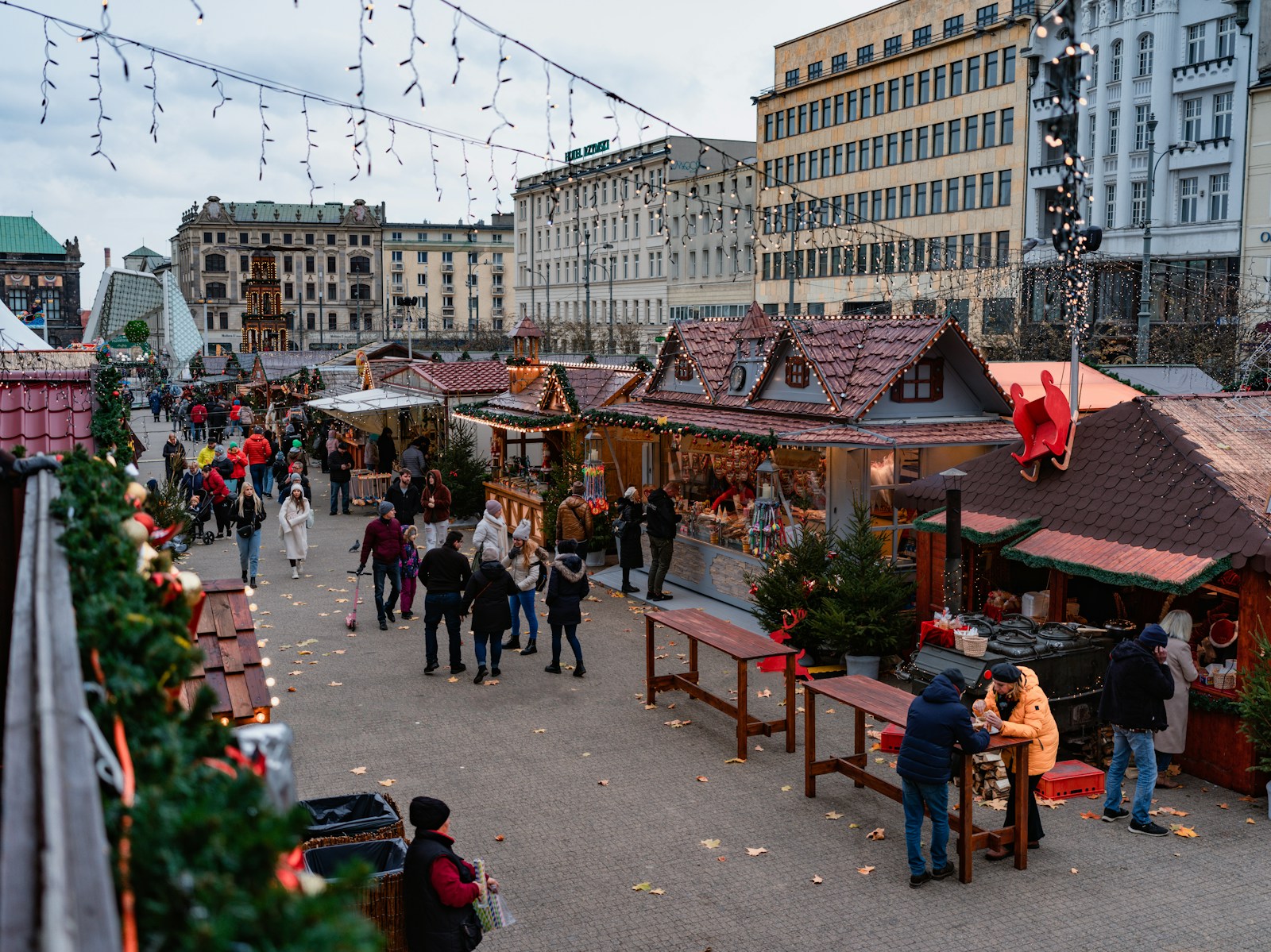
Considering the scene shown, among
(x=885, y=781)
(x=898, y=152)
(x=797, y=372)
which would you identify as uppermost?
(x=898, y=152)

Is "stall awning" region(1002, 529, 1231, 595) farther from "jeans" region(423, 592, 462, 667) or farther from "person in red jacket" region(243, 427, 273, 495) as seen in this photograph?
"person in red jacket" region(243, 427, 273, 495)

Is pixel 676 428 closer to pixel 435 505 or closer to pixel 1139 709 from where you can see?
pixel 435 505

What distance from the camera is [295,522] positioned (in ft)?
62.6

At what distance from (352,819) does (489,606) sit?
18.8 ft

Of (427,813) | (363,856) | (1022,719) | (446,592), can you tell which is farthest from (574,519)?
(427,813)

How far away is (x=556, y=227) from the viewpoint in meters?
89.1

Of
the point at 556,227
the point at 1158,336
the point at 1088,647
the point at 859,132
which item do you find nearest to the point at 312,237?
the point at 556,227

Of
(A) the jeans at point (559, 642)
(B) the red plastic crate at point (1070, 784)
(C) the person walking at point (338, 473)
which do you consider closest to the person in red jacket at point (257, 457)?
(C) the person walking at point (338, 473)

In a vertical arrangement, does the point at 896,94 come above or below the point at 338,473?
above

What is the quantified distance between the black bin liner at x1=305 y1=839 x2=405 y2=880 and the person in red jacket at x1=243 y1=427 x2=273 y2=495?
2062cm

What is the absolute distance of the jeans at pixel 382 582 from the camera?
52.3ft

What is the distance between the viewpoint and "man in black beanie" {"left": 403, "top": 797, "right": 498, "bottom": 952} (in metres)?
6.25

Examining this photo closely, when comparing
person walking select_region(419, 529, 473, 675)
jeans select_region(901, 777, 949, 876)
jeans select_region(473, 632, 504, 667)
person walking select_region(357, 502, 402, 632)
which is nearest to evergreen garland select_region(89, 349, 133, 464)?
person walking select_region(357, 502, 402, 632)

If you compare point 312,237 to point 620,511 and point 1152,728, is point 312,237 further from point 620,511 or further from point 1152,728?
point 1152,728
